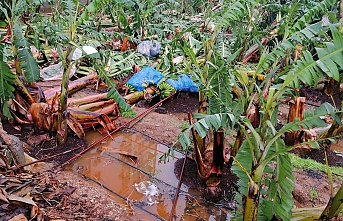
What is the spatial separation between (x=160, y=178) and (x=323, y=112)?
2332mm

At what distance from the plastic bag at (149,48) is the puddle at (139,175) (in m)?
3.41

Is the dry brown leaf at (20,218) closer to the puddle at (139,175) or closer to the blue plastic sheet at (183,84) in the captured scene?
the puddle at (139,175)

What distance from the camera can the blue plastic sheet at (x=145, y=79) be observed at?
20.7 ft

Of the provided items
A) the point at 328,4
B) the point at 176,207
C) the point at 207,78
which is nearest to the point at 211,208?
the point at 176,207

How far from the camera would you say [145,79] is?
6395 mm

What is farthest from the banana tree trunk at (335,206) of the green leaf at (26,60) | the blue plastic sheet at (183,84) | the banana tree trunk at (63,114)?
the blue plastic sheet at (183,84)

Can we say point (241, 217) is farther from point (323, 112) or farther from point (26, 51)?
point (26, 51)

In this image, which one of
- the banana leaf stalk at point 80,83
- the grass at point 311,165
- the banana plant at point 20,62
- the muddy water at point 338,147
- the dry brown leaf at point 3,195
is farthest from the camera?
the banana leaf stalk at point 80,83

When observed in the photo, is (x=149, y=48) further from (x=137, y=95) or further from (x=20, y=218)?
(x=20, y=218)

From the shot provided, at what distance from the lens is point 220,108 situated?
353 centimetres

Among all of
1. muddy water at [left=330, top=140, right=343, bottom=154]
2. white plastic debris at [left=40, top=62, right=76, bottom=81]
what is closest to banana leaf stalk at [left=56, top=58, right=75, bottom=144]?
white plastic debris at [left=40, top=62, right=76, bottom=81]

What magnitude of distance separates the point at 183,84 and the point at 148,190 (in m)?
3.03

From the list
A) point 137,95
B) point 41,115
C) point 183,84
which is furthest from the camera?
point 183,84

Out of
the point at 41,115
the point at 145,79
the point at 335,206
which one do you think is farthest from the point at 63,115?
the point at 335,206
